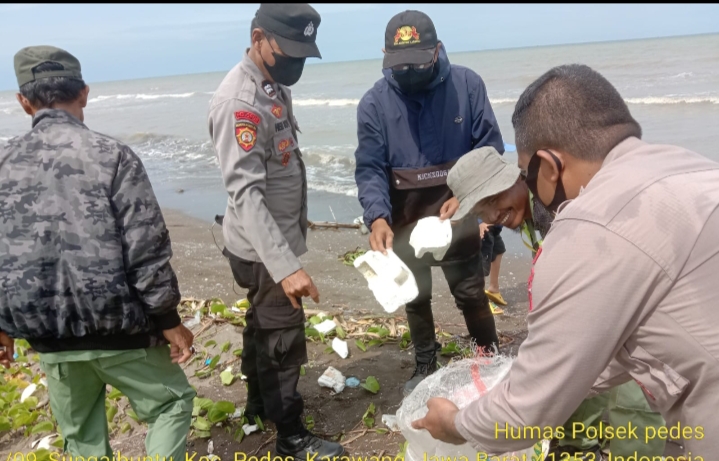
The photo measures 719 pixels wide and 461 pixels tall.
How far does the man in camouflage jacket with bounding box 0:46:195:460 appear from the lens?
2256 mm

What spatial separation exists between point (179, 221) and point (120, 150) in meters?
6.67

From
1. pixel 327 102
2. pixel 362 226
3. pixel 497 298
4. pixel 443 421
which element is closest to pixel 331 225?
pixel 362 226

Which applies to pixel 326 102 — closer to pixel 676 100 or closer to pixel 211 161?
pixel 211 161

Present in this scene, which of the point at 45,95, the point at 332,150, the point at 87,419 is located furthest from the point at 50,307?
the point at 332,150

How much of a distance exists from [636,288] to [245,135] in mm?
1893

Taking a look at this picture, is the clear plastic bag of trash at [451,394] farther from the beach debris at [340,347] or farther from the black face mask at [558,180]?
the beach debris at [340,347]

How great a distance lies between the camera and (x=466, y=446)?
2.49m

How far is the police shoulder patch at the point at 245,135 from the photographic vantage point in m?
2.63

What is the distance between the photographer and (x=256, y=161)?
2.71 meters

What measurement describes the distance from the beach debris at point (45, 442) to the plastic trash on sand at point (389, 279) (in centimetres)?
223

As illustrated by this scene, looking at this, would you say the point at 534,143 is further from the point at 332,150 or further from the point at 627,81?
the point at 627,81

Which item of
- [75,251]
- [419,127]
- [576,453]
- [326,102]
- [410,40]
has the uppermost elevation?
[410,40]

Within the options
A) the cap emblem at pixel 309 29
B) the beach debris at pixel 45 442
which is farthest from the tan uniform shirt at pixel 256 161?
the beach debris at pixel 45 442

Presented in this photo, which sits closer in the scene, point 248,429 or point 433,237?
point 433,237
